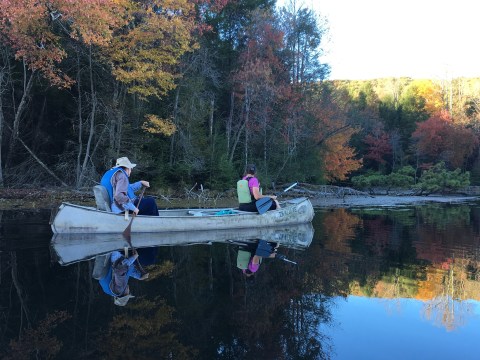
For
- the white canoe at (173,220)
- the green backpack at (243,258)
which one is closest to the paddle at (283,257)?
the green backpack at (243,258)

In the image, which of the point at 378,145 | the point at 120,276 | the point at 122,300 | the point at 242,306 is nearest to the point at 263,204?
the point at 120,276

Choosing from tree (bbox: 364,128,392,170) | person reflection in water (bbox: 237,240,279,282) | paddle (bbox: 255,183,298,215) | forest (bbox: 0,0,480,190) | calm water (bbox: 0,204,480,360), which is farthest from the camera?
tree (bbox: 364,128,392,170)

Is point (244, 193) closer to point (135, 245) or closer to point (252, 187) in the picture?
point (252, 187)

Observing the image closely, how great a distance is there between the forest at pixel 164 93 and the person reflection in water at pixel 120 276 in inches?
462

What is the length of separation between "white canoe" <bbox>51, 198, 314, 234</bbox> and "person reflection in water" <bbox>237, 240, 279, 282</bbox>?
1.41 meters

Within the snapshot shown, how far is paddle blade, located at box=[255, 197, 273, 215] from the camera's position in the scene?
11.6 metres

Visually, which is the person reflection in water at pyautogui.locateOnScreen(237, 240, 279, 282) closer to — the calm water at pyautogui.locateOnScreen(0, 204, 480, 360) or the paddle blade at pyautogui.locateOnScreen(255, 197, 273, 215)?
the calm water at pyautogui.locateOnScreen(0, 204, 480, 360)

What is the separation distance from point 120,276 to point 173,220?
406 cm

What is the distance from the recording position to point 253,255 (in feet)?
27.0

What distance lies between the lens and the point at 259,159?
28.1 meters

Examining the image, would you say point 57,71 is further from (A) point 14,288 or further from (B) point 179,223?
(A) point 14,288

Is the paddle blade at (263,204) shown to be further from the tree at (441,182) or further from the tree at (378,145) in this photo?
the tree at (378,145)

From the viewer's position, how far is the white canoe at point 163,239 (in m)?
8.16

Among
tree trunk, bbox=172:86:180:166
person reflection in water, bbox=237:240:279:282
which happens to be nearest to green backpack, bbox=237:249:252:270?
person reflection in water, bbox=237:240:279:282
